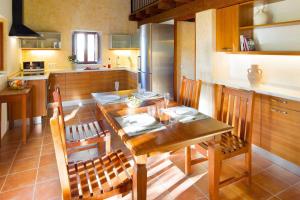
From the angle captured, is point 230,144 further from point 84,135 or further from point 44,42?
point 44,42

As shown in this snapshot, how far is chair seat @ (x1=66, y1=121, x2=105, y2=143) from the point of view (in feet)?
7.63

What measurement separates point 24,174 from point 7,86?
1.93 m

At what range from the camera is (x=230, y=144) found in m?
2.09

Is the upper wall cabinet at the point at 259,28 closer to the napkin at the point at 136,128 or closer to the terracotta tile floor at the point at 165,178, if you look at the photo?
the terracotta tile floor at the point at 165,178

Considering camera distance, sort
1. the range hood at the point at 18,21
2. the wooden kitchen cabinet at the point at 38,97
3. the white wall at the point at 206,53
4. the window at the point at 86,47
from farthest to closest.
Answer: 1. the window at the point at 86,47
2. the range hood at the point at 18,21
3. the wooden kitchen cabinet at the point at 38,97
4. the white wall at the point at 206,53

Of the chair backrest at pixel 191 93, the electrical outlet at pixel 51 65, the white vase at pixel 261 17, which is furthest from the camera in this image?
the electrical outlet at pixel 51 65

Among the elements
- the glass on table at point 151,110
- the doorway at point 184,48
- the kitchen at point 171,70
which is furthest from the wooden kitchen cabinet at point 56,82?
the glass on table at point 151,110

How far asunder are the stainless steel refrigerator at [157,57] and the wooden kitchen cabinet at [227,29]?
5.28 feet

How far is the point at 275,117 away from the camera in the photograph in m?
2.55

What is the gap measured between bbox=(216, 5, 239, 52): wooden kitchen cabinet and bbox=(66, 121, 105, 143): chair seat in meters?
2.25

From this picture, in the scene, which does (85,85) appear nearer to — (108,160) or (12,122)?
(12,122)

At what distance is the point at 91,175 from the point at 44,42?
5.00m

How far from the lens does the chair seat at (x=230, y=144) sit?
201 centimetres

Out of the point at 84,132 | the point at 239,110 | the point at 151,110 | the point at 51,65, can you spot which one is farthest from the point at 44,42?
the point at 239,110
